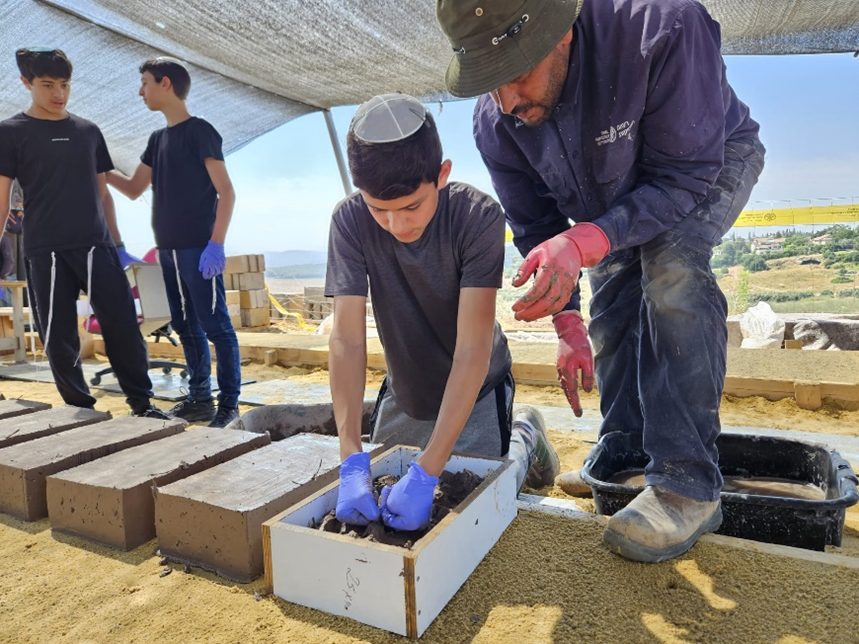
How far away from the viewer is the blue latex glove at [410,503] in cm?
130

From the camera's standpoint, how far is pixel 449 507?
56.4 inches

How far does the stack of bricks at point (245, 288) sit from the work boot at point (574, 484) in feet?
20.7

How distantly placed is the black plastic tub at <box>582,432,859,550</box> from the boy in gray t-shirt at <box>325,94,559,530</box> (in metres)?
0.28

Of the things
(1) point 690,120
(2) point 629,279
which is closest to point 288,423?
(2) point 629,279

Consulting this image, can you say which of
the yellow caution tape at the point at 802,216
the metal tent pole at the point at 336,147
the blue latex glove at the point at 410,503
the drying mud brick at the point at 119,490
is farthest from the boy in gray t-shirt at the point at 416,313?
the yellow caution tape at the point at 802,216

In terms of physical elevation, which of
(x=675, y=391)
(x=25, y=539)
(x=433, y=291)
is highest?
(x=433, y=291)

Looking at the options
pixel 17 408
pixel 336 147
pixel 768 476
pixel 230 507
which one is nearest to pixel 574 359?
pixel 768 476

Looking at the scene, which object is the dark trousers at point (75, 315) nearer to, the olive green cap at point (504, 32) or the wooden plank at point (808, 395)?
the olive green cap at point (504, 32)

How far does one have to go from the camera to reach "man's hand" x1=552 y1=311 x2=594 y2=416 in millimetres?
1808

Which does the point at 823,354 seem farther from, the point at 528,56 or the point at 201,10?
the point at 201,10

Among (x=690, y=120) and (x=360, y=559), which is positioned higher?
(x=690, y=120)

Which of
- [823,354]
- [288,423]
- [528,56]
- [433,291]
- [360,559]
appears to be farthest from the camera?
Result: [823,354]

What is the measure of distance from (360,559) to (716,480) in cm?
90

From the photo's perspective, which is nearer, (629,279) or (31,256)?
(629,279)
